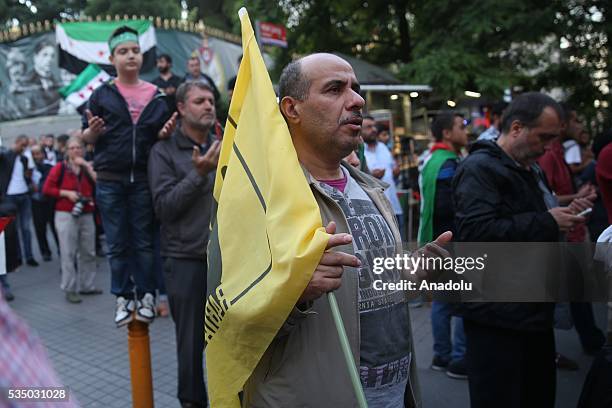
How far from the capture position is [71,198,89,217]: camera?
23.5ft

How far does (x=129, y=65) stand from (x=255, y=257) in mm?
2843

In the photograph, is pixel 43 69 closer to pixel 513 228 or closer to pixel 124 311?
pixel 124 311

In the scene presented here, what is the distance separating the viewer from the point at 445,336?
4836 mm

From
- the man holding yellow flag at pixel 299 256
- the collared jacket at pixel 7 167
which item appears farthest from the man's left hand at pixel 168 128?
the collared jacket at pixel 7 167

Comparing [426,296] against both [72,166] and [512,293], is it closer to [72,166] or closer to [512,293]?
[512,293]

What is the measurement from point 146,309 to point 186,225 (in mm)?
680

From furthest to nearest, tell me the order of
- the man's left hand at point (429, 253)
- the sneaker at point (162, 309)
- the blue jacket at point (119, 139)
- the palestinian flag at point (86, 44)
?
the palestinian flag at point (86, 44) < the sneaker at point (162, 309) < the blue jacket at point (119, 139) < the man's left hand at point (429, 253)

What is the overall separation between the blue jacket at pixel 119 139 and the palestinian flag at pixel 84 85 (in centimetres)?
220

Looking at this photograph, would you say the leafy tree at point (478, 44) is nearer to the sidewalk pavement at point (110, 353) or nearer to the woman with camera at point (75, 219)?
the sidewalk pavement at point (110, 353)

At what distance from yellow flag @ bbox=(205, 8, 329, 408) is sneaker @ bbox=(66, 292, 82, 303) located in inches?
236

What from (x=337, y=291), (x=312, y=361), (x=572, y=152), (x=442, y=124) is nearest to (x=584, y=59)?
(x=572, y=152)

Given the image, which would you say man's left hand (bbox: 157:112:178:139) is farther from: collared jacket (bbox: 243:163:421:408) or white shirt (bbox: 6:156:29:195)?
white shirt (bbox: 6:156:29:195)

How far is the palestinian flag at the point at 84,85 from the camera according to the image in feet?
19.9

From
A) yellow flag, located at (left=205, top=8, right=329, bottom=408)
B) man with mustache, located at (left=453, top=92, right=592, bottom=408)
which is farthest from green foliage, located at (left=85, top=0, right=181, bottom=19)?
yellow flag, located at (left=205, top=8, right=329, bottom=408)
